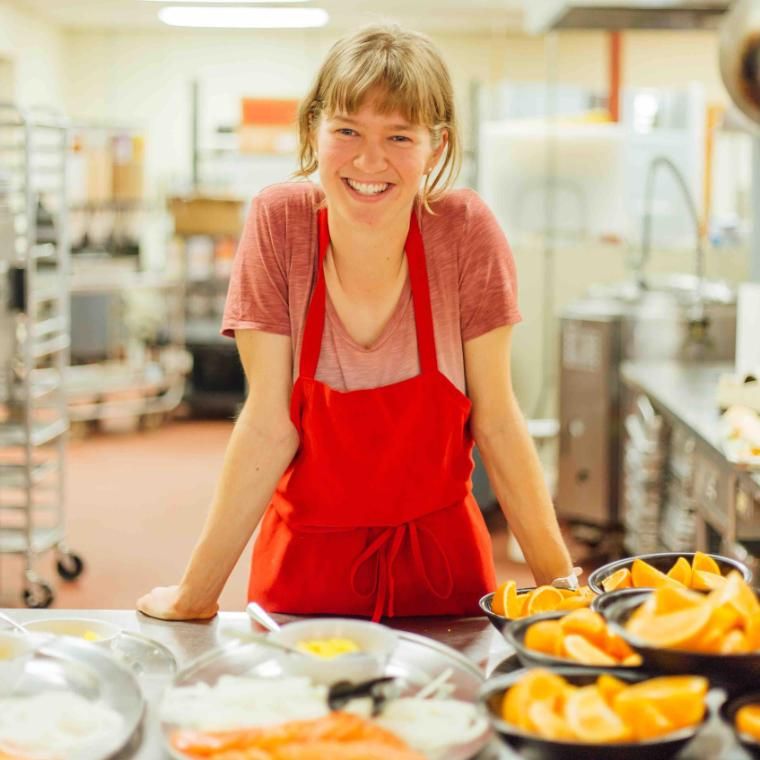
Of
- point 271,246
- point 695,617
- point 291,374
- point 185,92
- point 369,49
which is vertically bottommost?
point 695,617

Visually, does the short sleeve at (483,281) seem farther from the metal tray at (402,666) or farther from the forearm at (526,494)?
the metal tray at (402,666)

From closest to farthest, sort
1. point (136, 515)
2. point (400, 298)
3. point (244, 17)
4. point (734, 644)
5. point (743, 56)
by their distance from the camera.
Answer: point (734, 644)
point (400, 298)
point (743, 56)
point (136, 515)
point (244, 17)

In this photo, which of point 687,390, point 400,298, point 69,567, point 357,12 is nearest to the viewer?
point 400,298

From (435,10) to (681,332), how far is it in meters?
5.96

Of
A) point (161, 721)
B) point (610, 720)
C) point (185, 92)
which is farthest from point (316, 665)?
point (185, 92)

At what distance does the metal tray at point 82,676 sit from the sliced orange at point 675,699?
19.7 inches

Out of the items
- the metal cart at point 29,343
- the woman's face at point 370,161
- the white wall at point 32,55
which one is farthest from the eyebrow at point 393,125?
the white wall at point 32,55

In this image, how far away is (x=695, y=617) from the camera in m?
1.18

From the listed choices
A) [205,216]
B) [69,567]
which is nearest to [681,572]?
[69,567]

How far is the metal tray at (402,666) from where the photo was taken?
127 cm

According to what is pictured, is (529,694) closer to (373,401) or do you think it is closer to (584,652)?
(584,652)

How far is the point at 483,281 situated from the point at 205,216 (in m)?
6.41

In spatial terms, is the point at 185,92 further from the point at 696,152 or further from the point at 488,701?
the point at 488,701

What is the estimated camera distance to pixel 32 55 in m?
9.98
